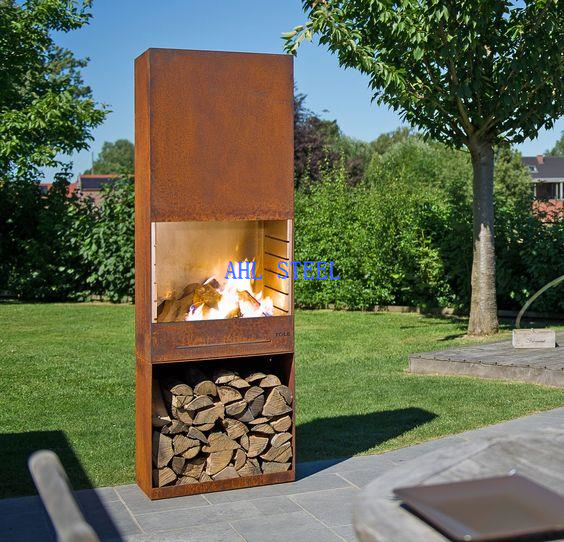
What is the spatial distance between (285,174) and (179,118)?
2.20ft

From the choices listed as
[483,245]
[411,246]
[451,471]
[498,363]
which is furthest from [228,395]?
[411,246]

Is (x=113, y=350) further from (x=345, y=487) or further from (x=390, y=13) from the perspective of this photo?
(x=345, y=487)

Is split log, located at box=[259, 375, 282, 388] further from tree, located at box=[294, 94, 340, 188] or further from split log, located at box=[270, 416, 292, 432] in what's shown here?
tree, located at box=[294, 94, 340, 188]

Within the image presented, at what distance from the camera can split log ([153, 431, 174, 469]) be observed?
468 centimetres

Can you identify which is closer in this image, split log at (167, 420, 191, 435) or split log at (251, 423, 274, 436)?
split log at (167, 420, 191, 435)

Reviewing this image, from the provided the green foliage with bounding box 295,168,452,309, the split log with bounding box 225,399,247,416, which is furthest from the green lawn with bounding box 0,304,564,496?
the green foliage with bounding box 295,168,452,309

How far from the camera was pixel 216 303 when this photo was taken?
15.9 feet

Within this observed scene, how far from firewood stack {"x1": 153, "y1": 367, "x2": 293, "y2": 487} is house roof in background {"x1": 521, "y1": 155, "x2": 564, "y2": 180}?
54478mm

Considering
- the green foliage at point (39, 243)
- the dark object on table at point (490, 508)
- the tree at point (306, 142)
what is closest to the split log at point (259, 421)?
the dark object on table at point (490, 508)

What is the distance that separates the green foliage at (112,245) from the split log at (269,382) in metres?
9.36

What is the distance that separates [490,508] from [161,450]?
2.71 m

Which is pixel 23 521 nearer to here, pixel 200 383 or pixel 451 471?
pixel 200 383

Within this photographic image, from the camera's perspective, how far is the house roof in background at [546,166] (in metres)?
57.9

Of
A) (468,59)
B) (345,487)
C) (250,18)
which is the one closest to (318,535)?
(345,487)
